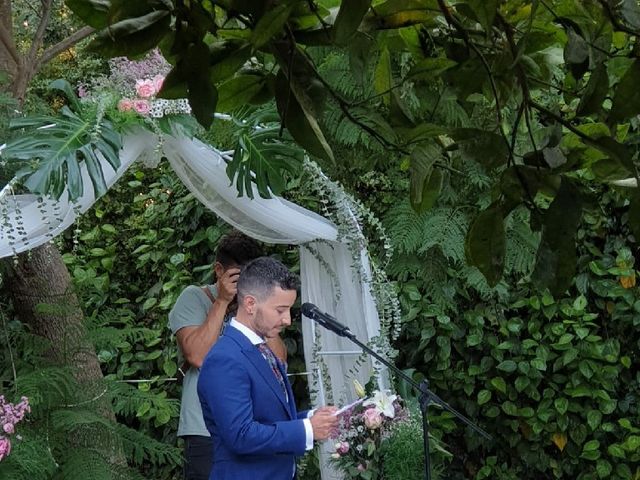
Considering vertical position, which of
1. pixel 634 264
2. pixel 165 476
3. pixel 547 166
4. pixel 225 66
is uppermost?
→ pixel 225 66

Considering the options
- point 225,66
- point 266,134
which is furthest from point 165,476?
point 225,66

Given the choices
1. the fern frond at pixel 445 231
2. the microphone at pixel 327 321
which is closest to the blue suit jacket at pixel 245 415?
the microphone at pixel 327 321

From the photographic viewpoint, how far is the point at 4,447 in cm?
349

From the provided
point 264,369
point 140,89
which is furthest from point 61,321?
point 264,369

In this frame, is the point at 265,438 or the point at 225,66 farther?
the point at 265,438

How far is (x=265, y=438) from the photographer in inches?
117

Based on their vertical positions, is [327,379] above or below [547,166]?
below

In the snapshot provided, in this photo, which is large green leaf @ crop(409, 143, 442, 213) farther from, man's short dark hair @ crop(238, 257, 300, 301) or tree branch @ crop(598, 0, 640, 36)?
man's short dark hair @ crop(238, 257, 300, 301)

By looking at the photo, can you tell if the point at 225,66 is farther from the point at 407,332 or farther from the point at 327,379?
the point at 407,332

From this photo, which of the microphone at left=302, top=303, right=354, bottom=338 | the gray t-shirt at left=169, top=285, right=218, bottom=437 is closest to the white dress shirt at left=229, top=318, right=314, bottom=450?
the microphone at left=302, top=303, right=354, bottom=338

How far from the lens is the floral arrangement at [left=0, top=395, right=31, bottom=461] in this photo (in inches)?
138

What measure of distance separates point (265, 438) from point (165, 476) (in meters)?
2.44

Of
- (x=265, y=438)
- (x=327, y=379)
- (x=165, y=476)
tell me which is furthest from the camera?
(x=165, y=476)

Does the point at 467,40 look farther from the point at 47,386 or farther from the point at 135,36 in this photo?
the point at 47,386
